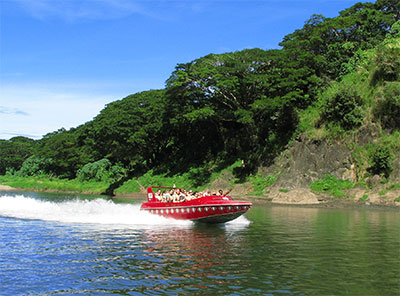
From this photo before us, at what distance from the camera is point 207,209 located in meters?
23.6

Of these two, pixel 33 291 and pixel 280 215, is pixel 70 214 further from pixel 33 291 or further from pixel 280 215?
pixel 33 291

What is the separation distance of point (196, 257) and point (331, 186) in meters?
27.6

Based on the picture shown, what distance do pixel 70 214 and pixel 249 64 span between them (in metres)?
29.7

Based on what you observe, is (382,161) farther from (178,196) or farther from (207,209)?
(178,196)

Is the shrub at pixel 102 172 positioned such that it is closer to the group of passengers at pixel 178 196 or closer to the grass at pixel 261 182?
the grass at pixel 261 182

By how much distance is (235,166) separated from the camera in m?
51.2

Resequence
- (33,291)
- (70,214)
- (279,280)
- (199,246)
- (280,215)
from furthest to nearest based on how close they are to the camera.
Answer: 1. (280,215)
2. (70,214)
3. (199,246)
4. (279,280)
5. (33,291)

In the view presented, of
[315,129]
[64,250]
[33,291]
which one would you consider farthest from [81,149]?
[33,291]

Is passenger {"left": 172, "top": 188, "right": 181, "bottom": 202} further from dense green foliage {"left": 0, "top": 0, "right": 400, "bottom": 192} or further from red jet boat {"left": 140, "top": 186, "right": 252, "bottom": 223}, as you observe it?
dense green foliage {"left": 0, "top": 0, "right": 400, "bottom": 192}

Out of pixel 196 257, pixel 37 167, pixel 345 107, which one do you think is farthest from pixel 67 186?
pixel 196 257

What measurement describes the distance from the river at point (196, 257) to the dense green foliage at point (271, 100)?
66.8 ft

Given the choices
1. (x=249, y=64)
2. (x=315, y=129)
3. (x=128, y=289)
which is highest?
(x=249, y=64)

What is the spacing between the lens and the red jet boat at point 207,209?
2317 centimetres

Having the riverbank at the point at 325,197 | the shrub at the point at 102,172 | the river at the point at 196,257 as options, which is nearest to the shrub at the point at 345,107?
the riverbank at the point at 325,197
